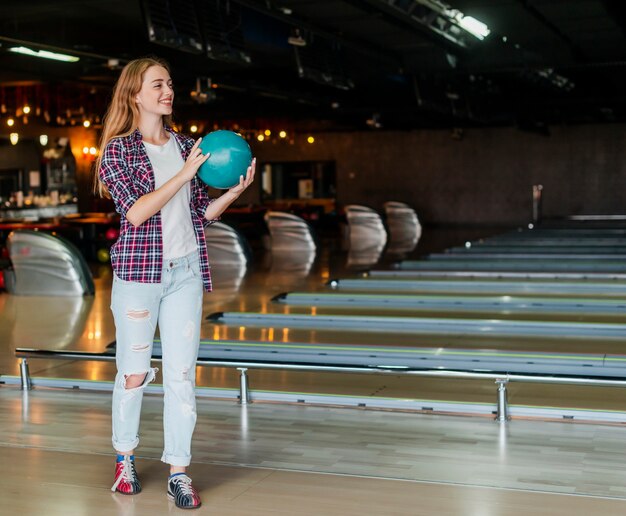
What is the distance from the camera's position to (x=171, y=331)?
3.33m

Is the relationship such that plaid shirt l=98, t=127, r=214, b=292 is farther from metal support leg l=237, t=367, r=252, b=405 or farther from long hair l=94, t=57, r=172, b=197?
metal support leg l=237, t=367, r=252, b=405

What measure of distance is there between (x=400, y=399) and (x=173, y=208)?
80.5 inches

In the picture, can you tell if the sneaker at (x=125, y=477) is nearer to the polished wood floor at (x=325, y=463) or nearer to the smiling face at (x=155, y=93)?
the polished wood floor at (x=325, y=463)

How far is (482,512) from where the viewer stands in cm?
326

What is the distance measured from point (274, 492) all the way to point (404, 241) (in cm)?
1663

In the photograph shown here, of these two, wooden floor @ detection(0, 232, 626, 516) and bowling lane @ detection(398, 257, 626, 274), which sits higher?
bowling lane @ detection(398, 257, 626, 274)

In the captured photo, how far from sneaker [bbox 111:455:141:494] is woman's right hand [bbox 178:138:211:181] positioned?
42.6 inches

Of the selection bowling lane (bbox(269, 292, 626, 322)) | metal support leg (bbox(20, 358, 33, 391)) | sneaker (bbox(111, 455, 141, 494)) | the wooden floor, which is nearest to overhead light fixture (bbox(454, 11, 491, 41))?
bowling lane (bbox(269, 292, 626, 322))

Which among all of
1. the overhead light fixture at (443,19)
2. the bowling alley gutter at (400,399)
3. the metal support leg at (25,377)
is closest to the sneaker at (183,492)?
the bowling alley gutter at (400,399)

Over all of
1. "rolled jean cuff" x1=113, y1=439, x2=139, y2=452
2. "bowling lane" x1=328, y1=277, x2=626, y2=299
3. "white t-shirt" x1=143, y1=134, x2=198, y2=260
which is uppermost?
"white t-shirt" x1=143, y1=134, x2=198, y2=260

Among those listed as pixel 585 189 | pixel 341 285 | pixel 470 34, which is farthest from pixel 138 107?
pixel 585 189

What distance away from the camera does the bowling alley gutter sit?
456 centimetres

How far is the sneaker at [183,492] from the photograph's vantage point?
130 inches

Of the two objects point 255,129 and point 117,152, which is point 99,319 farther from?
point 255,129
